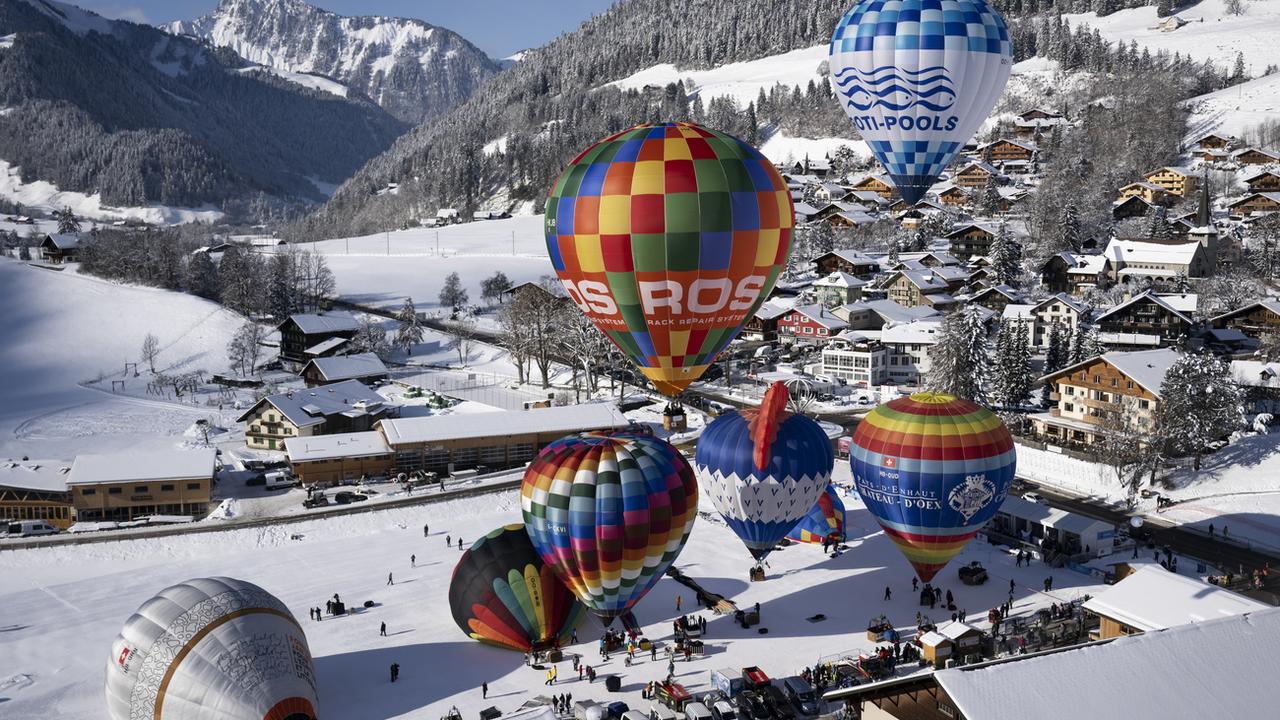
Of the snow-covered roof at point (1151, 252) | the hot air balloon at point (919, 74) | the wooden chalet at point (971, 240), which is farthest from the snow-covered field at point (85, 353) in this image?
the snow-covered roof at point (1151, 252)

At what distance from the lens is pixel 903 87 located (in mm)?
34625

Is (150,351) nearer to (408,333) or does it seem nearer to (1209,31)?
(408,333)

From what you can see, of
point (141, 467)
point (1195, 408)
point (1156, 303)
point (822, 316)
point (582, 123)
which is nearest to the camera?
point (1195, 408)

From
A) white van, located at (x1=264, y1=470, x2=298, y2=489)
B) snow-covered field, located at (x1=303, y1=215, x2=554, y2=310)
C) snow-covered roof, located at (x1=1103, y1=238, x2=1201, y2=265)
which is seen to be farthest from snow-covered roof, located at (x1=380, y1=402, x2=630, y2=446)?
snow-covered roof, located at (x1=1103, y1=238, x2=1201, y2=265)

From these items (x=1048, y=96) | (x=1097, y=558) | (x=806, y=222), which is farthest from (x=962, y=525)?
(x=1048, y=96)

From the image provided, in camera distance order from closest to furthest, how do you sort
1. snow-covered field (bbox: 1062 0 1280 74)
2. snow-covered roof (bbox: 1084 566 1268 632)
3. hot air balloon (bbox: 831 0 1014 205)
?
1. snow-covered roof (bbox: 1084 566 1268 632)
2. hot air balloon (bbox: 831 0 1014 205)
3. snow-covered field (bbox: 1062 0 1280 74)

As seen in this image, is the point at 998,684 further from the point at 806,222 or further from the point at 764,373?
the point at 806,222

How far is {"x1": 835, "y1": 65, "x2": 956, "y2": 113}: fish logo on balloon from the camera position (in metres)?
34.2

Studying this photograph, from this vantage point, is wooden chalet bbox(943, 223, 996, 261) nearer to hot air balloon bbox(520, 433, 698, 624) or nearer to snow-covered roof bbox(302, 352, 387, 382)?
snow-covered roof bbox(302, 352, 387, 382)

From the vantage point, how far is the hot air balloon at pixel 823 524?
116 ft

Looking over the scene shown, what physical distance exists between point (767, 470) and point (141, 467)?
28.1 metres

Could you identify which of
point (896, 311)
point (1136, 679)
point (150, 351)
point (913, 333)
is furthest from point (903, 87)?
point (150, 351)

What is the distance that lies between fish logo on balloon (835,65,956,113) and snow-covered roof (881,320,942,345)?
27.5 m

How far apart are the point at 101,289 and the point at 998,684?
91256 millimetres
